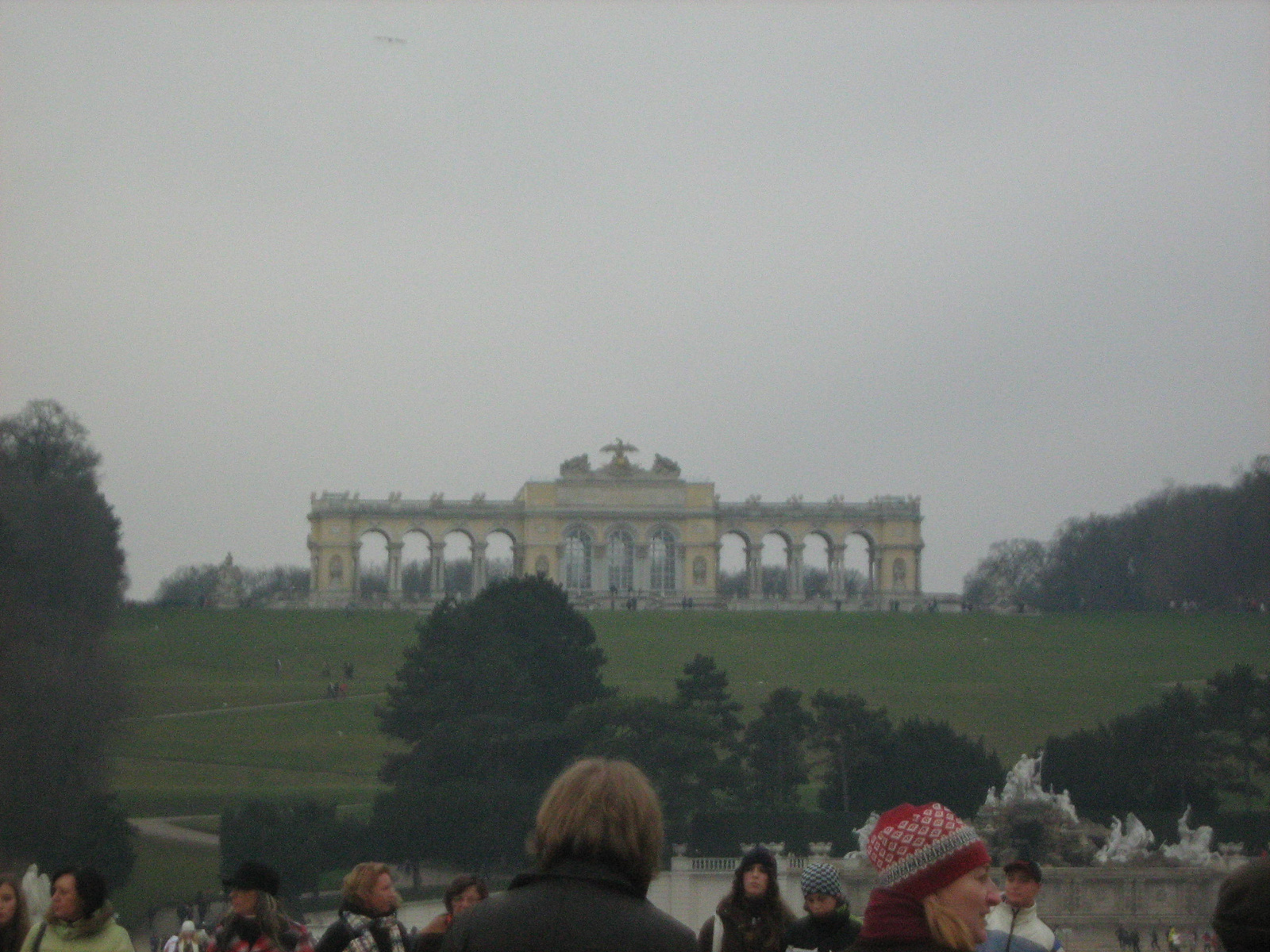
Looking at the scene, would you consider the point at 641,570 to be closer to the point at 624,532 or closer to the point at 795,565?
the point at 624,532

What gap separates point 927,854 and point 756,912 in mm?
3108

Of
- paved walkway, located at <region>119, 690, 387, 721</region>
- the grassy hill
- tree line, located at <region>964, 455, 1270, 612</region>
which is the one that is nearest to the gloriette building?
tree line, located at <region>964, 455, 1270, 612</region>

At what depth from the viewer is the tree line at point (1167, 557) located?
69.8 metres

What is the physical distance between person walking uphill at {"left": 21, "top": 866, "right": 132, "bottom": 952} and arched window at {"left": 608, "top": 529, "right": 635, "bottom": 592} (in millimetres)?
73414

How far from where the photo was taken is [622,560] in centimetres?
8131

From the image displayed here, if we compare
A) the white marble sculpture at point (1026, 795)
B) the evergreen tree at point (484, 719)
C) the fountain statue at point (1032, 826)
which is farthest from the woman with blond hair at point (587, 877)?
the evergreen tree at point (484, 719)

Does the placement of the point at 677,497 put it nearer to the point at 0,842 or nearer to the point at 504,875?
the point at 504,875

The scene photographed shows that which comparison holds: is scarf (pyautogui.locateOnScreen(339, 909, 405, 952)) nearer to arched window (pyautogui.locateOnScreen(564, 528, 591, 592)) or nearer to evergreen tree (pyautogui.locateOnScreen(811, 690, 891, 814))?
evergreen tree (pyautogui.locateOnScreen(811, 690, 891, 814))

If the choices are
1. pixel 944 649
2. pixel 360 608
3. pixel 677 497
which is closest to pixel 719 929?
pixel 944 649

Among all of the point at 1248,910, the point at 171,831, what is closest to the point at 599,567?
the point at 171,831

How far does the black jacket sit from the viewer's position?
14.0 feet

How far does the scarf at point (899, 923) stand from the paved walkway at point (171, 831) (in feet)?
105

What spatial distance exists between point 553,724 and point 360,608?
3266cm

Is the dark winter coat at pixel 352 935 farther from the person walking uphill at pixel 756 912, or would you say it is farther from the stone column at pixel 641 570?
the stone column at pixel 641 570
